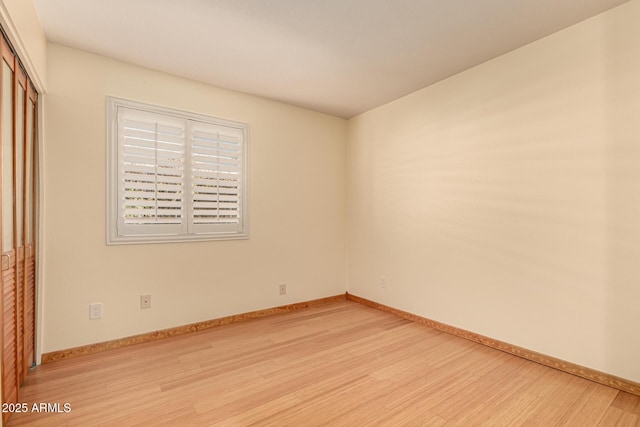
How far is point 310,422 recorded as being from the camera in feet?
5.37

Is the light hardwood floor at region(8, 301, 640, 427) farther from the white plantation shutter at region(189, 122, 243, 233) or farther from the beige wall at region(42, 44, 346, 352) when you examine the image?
the white plantation shutter at region(189, 122, 243, 233)

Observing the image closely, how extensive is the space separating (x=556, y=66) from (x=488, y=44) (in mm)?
488

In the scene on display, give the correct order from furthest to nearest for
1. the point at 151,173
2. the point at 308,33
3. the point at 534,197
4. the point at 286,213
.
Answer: the point at 286,213
the point at 151,173
the point at 534,197
the point at 308,33

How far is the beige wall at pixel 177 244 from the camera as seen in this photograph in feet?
7.68

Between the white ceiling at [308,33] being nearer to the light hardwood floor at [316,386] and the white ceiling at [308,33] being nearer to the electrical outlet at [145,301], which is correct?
the electrical outlet at [145,301]

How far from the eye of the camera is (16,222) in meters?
1.86

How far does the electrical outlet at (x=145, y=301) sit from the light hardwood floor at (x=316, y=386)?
325 mm

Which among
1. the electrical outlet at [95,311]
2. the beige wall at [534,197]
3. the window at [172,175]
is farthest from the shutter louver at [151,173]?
the beige wall at [534,197]

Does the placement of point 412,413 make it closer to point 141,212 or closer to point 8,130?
point 141,212

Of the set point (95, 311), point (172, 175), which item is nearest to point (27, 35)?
point (172, 175)

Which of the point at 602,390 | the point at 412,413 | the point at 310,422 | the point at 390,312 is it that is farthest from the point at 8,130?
the point at 602,390

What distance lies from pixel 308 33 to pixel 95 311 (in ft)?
8.78

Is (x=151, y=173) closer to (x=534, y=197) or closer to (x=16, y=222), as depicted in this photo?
(x=16, y=222)

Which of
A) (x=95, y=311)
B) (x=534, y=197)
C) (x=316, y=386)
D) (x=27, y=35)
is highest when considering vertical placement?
(x=27, y=35)
